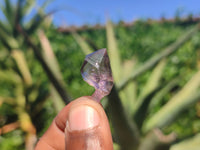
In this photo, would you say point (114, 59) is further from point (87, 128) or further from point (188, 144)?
point (87, 128)

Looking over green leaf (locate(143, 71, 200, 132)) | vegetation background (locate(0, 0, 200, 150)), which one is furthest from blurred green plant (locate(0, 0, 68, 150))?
green leaf (locate(143, 71, 200, 132))

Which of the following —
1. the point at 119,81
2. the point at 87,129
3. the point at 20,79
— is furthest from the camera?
the point at 20,79

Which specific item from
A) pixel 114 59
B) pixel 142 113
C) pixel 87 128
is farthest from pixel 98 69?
pixel 114 59

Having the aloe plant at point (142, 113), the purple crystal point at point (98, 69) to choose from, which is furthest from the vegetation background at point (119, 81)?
the purple crystal point at point (98, 69)

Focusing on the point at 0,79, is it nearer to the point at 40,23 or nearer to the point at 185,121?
the point at 40,23

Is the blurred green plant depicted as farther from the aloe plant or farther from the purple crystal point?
the purple crystal point

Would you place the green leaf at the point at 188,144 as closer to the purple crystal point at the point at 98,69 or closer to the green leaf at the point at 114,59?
the green leaf at the point at 114,59
